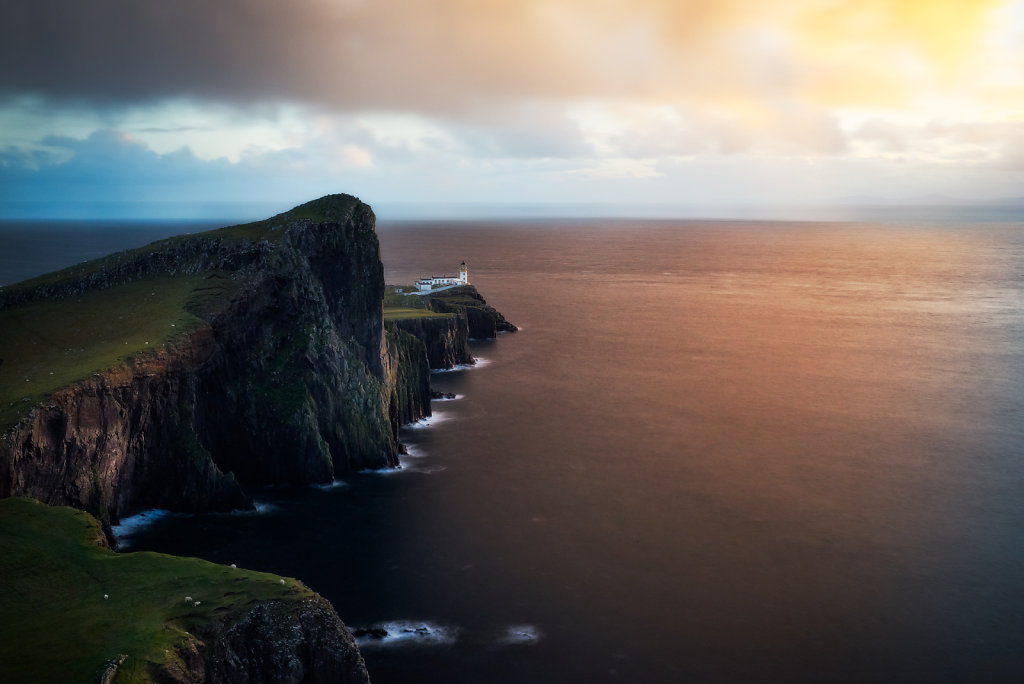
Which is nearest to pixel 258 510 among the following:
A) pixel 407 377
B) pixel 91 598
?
pixel 91 598

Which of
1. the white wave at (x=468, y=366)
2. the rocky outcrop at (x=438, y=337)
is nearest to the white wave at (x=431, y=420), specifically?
the white wave at (x=468, y=366)

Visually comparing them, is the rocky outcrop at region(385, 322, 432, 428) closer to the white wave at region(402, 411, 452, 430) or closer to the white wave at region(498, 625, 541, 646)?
the white wave at region(402, 411, 452, 430)

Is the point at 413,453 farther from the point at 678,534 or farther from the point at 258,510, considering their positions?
the point at 678,534

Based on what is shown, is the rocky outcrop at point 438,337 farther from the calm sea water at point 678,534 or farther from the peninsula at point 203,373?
the peninsula at point 203,373

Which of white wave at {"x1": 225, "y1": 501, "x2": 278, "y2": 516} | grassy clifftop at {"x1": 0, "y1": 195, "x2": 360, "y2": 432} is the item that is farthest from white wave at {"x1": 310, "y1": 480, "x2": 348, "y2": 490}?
grassy clifftop at {"x1": 0, "y1": 195, "x2": 360, "y2": 432}

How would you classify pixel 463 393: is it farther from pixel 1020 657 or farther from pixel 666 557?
pixel 1020 657
